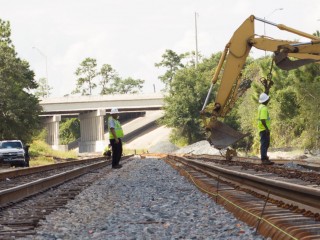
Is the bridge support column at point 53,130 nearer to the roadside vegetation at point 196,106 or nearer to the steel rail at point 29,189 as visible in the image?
the roadside vegetation at point 196,106

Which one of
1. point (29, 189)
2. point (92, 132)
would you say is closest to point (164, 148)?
point (92, 132)

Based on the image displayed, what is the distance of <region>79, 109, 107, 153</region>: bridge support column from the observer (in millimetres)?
94688

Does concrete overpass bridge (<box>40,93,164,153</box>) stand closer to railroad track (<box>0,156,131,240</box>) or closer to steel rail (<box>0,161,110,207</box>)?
steel rail (<box>0,161,110,207</box>)

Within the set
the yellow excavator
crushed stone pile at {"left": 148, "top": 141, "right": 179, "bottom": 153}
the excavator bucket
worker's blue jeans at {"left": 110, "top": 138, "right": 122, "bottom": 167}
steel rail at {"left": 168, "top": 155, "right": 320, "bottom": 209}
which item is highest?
the yellow excavator

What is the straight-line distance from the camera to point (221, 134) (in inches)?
701

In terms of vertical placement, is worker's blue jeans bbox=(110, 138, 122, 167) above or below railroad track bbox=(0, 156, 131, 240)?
above

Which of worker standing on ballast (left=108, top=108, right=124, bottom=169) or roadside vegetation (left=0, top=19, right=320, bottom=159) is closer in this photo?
worker standing on ballast (left=108, top=108, right=124, bottom=169)

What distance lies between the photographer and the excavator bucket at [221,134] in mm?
17641

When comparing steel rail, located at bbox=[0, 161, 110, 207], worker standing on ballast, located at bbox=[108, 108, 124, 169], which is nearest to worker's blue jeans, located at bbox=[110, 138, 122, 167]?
worker standing on ballast, located at bbox=[108, 108, 124, 169]

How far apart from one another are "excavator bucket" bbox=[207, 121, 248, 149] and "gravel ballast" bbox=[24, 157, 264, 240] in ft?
26.0

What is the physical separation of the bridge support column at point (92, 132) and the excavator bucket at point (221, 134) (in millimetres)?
74097

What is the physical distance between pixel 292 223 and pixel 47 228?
2.70 metres

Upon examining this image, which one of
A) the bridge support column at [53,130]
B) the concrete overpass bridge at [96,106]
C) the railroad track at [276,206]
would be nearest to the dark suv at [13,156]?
the railroad track at [276,206]

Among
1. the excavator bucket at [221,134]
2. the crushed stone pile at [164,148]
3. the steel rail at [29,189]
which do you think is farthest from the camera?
the crushed stone pile at [164,148]
